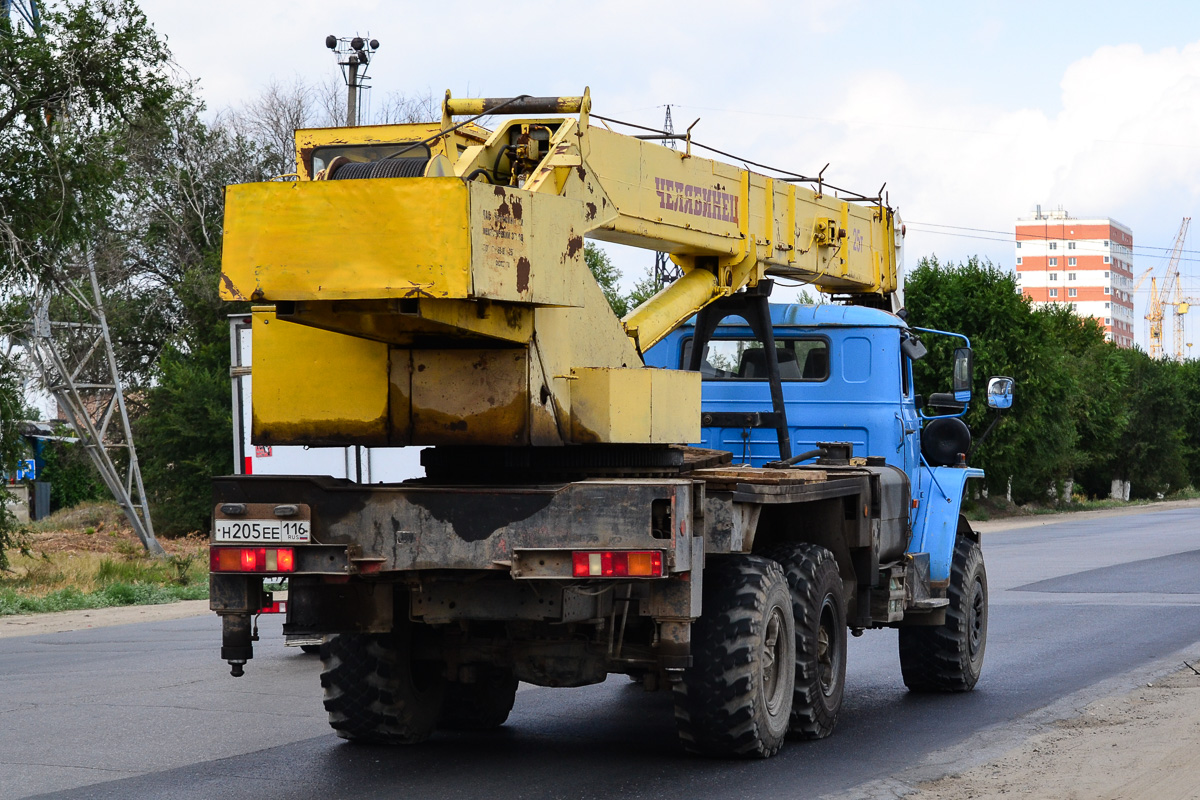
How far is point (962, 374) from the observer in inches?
433

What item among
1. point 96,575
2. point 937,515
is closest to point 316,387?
point 937,515

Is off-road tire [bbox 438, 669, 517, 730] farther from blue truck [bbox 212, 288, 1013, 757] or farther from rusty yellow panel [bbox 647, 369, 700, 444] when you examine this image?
rusty yellow panel [bbox 647, 369, 700, 444]

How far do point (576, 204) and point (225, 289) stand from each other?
1854 millimetres

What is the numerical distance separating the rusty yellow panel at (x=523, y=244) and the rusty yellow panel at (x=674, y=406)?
858 mm

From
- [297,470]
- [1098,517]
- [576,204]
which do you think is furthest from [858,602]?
[1098,517]

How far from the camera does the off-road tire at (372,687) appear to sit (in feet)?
27.3

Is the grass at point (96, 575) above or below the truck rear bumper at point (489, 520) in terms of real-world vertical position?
below

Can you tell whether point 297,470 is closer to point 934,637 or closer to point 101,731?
point 101,731

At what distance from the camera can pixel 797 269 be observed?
1043 cm

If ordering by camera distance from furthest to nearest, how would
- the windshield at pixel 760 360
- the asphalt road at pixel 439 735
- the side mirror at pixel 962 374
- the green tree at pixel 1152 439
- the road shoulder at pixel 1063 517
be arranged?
the green tree at pixel 1152 439 → the road shoulder at pixel 1063 517 → the side mirror at pixel 962 374 → the windshield at pixel 760 360 → the asphalt road at pixel 439 735

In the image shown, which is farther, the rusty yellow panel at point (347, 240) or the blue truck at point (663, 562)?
the blue truck at point (663, 562)

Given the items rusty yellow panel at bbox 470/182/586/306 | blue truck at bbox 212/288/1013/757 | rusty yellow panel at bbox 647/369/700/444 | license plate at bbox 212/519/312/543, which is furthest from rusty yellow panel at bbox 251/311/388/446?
rusty yellow panel at bbox 647/369/700/444

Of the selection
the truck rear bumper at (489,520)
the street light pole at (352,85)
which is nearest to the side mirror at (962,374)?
the truck rear bumper at (489,520)

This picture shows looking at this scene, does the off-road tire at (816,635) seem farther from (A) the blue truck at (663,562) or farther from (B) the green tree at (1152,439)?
(B) the green tree at (1152,439)
